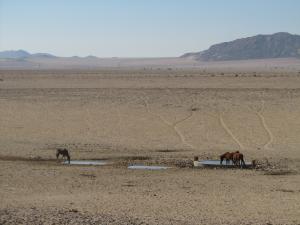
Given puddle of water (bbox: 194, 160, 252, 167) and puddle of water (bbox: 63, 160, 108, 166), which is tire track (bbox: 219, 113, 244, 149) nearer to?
puddle of water (bbox: 194, 160, 252, 167)

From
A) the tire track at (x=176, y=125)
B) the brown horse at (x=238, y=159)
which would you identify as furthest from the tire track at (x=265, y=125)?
the brown horse at (x=238, y=159)

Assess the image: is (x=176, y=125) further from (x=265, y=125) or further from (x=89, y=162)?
(x=89, y=162)

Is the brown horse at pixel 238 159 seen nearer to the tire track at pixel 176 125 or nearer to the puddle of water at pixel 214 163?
the puddle of water at pixel 214 163

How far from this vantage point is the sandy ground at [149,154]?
12.7m

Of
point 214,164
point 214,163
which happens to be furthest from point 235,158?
point 214,163

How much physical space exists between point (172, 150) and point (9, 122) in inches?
380

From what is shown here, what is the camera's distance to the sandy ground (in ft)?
41.6

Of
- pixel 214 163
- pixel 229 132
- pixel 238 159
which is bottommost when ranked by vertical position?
pixel 229 132

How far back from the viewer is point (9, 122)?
96.6ft

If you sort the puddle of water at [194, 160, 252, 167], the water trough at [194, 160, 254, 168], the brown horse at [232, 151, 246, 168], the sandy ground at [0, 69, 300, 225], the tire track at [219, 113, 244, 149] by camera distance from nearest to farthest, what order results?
1. the sandy ground at [0, 69, 300, 225]
2. the brown horse at [232, 151, 246, 168]
3. the water trough at [194, 160, 254, 168]
4. the puddle of water at [194, 160, 252, 167]
5. the tire track at [219, 113, 244, 149]

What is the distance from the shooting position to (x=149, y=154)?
2189cm

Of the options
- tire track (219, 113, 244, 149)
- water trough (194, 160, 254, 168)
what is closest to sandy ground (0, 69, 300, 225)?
tire track (219, 113, 244, 149)

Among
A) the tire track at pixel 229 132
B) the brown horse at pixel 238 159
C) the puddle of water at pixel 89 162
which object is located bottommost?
the tire track at pixel 229 132

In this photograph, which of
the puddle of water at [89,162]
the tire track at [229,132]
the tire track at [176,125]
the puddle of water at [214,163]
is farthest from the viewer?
the tire track at [176,125]
